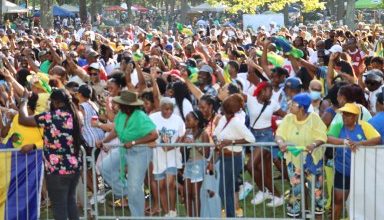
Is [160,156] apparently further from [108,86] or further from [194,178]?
[108,86]

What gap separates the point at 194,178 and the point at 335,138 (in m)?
1.62

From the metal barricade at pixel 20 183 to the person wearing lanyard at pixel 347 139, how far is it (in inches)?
108

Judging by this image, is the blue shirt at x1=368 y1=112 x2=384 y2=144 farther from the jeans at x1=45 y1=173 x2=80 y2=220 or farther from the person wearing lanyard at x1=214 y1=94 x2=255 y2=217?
the jeans at x1=45 y1=173 x2=80 y2=220

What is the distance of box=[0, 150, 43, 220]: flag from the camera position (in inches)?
370

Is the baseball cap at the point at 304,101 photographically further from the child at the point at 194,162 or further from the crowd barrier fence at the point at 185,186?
the child at the point at 194,162

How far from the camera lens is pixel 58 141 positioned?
29.7 ft

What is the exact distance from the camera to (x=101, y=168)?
32.0 feet

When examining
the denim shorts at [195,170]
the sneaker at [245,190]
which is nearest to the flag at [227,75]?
the sneaker at [245,190]

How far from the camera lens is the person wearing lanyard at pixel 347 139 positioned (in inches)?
350

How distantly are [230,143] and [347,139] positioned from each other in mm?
1231

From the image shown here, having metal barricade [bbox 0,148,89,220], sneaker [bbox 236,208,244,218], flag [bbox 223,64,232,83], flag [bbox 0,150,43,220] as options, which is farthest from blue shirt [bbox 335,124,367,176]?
flag [bbox 223,64,232,83]

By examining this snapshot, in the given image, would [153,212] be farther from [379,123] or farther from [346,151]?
[379,123]

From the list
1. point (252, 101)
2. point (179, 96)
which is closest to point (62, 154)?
point (179, 96)

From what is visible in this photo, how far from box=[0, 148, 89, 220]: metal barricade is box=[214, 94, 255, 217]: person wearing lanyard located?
1.53 meters
